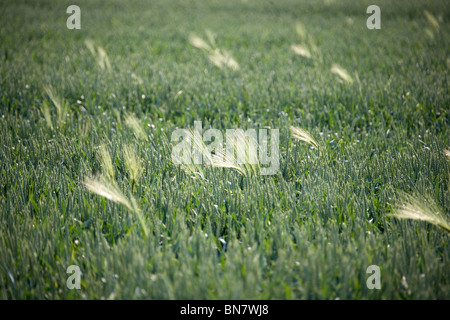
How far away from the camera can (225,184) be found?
1.84 m

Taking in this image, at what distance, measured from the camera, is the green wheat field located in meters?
1.29

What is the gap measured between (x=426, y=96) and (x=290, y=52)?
265cm

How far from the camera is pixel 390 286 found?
1.23 meters

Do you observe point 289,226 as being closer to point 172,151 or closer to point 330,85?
point 172,151

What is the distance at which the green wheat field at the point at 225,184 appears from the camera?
1.29 meters

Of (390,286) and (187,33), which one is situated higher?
(187,33)

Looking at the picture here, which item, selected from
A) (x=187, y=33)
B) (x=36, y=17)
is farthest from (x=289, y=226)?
(x=36, y=17)

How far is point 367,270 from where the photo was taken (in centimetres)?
130

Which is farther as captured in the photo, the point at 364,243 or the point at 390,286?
the point at 364,243

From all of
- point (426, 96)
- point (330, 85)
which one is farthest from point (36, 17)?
point (426, 96)

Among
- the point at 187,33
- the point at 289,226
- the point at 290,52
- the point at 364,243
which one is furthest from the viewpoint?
the point at 187,33

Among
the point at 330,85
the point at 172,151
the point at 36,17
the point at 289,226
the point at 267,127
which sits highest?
the point at 36,17
